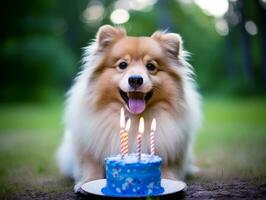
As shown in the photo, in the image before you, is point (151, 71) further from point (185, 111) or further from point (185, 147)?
point (185, 147)

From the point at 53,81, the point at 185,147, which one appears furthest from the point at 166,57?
the point at 53,81

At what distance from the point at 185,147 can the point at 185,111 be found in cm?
28

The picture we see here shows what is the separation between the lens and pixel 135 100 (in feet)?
11.1

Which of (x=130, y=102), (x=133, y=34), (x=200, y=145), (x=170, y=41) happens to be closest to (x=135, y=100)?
(x=130, y=102)

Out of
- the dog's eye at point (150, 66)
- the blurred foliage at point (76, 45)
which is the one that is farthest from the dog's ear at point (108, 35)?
the blurred foliage at point (76, 45)

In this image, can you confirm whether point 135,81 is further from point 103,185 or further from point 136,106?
point 103,185

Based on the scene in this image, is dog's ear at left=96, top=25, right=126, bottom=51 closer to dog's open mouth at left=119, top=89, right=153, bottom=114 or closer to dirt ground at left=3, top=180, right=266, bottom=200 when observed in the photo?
dog's open mouth at left=119, top=89, right=153, bottom=114

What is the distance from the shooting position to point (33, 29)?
1366 cm

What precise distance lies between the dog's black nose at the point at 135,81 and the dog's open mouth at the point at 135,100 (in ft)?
0.44

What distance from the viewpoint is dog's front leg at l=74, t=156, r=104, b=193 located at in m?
3.40

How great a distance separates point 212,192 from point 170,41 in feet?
3.81

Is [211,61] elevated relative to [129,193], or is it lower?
elevated

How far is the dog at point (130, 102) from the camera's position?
3434 millimetres

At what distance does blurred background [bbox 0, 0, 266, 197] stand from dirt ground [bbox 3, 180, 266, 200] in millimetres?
1178
